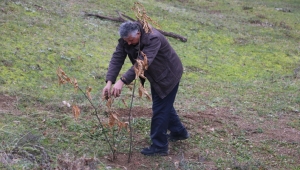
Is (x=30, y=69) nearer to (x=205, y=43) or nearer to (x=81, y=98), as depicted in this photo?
(x=81, y=98)

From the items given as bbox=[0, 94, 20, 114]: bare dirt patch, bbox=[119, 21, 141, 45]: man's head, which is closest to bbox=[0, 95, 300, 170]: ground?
bbox=[0, 94, 20, 114]: bare dirt patch

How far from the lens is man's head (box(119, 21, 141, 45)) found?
445cm

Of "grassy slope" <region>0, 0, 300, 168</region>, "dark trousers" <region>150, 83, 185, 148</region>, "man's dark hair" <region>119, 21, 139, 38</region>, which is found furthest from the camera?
"grassy slope" <region>0, 0, 300, 168</region>

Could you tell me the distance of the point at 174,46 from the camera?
12.0 meters

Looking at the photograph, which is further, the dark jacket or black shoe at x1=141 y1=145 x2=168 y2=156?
black shoe at x1=141 y1=145 x2=168 y2=156

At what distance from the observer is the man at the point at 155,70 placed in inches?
177

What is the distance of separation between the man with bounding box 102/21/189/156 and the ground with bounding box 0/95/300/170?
259mm

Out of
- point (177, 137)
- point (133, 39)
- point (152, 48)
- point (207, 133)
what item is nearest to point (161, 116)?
point (177, 137)

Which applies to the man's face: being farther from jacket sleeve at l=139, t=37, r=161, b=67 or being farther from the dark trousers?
the dark trousers

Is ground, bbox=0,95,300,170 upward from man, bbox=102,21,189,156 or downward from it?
downward

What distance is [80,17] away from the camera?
12500 mm

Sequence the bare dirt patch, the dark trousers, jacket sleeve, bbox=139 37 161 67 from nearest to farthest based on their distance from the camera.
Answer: jacket sleeve, bbox=139 37 161 67
the dark trousers
the bare dirt patch

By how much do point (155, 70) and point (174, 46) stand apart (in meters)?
7.22

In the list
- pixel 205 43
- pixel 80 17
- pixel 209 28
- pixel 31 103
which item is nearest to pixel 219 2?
pixel 209 28
